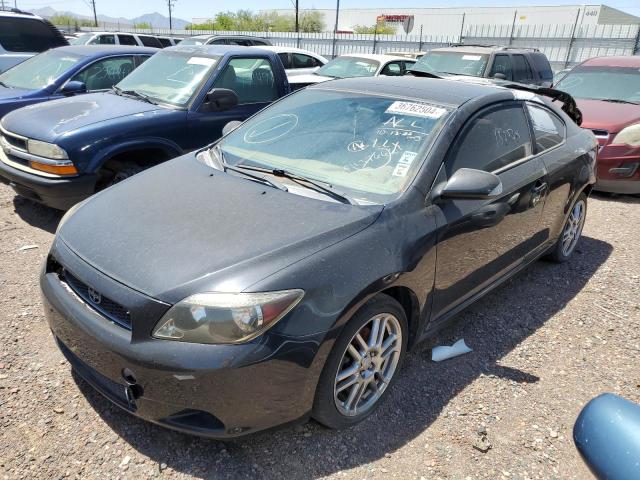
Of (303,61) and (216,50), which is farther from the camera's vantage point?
(303,61)

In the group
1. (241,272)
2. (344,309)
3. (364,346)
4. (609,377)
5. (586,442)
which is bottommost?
(609,377)

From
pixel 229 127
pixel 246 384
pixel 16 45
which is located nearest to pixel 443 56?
pixel 229 127

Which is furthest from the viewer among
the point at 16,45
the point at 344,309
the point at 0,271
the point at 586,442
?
the point at 16,45

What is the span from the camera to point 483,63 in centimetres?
930

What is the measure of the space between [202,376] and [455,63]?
9.21m

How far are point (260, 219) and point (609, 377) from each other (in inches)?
93.6

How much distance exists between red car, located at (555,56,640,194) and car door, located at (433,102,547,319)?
3545 millimetres

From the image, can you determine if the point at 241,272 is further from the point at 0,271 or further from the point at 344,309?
the point at 0,271

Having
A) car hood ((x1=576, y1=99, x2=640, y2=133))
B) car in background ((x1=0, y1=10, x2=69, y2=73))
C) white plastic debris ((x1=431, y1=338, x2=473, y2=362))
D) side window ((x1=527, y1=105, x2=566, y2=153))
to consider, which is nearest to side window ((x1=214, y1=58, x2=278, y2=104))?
side window ((x1=527, y1=105, x2=566, y2=153))

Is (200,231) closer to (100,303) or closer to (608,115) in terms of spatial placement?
(100,303)

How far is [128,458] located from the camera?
221 centimetres

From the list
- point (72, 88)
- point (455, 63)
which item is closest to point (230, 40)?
point (455, 63)

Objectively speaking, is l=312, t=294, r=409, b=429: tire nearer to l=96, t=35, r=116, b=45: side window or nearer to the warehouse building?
l=96, t=35, r=116, b=45: side window

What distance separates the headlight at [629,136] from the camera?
6359 millimetres
